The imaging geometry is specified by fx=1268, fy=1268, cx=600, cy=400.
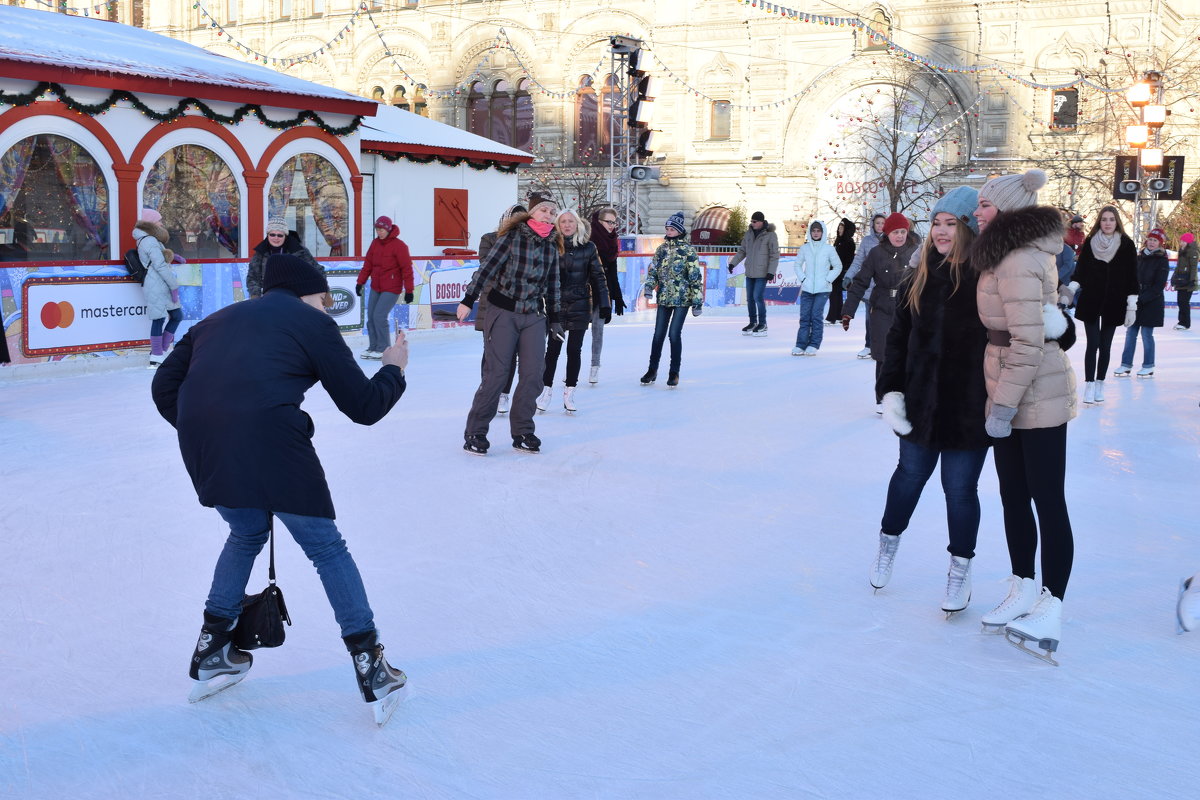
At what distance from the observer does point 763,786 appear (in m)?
3.02

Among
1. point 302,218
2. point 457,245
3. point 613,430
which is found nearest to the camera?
point 613,430

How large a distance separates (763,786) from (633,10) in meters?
36.8

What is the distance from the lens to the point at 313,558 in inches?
132

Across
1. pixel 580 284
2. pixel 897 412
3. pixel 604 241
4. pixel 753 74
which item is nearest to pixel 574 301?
pixel 580 284

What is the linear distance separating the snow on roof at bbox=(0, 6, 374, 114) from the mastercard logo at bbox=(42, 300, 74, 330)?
2.79m

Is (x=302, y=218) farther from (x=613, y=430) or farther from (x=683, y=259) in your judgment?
(x=613, y=430)

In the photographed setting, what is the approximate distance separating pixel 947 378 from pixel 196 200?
12.5 metres

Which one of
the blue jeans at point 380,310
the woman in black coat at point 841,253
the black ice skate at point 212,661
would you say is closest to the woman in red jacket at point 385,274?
the blue jeans at point 380,310

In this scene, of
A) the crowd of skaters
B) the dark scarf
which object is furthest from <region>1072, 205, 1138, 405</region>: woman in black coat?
the crowd of skaters

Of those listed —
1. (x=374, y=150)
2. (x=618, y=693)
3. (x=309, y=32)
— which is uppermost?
(x=309, y=32)

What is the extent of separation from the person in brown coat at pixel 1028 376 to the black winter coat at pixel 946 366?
81mm

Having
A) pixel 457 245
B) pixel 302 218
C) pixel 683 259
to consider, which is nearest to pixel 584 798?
pixel 683 259

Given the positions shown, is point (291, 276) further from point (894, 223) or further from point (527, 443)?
point (894, 223)

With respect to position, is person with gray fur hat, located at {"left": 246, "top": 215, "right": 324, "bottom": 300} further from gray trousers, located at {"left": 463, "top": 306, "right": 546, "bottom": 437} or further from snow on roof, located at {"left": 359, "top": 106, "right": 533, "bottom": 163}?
snow on roof, located at {"left": 359, "top": 106, "right": 533, "bottom": 163}
